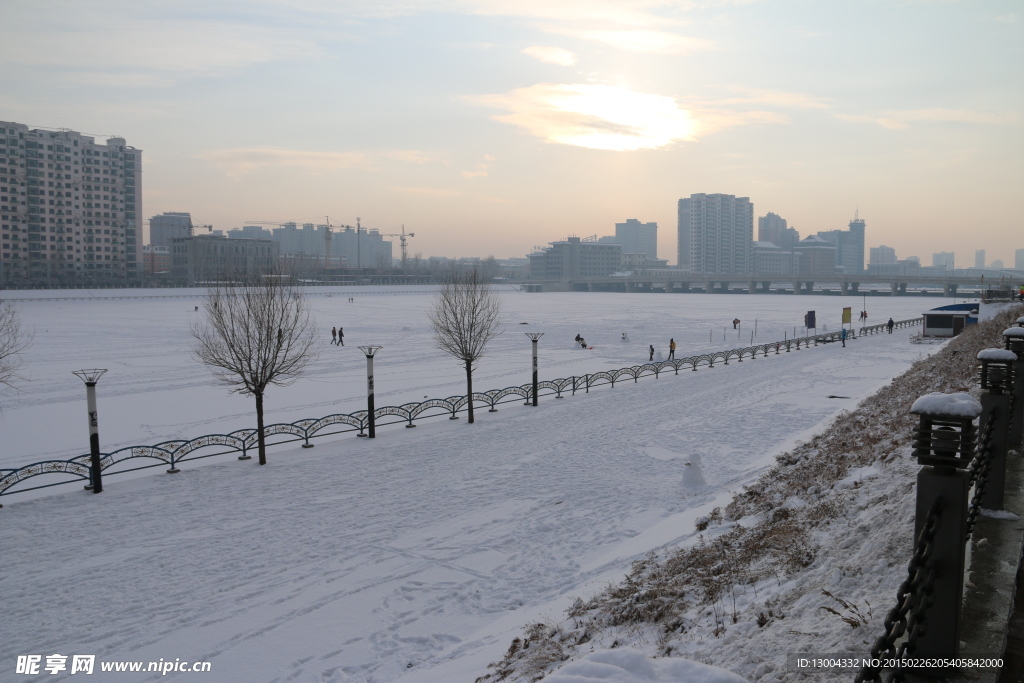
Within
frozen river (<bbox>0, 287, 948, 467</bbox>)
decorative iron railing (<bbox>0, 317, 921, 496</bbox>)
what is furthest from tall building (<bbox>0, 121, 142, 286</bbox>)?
decorative iron railing (<bbox>0, 317, 921, 496</bbox>)

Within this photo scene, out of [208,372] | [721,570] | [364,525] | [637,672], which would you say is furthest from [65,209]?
[637,672]

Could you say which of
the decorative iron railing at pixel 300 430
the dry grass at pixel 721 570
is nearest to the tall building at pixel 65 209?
the decorative iron railing at pixel 300 430

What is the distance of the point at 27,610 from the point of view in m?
9.39

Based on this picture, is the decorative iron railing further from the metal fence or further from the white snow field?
the metal fence

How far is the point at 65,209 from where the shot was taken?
15062 centimetres

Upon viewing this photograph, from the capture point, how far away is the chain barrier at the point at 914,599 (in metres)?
3.19

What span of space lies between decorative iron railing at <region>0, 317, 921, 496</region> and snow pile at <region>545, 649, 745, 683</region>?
549 inches

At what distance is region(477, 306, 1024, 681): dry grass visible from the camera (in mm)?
6429

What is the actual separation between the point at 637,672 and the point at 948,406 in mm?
2730

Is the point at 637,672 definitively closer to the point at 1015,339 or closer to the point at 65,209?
the point at 1015,339

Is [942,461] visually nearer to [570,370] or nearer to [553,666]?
[553,666]

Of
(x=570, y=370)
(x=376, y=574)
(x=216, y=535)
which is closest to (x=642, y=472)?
(x=376, y=574)

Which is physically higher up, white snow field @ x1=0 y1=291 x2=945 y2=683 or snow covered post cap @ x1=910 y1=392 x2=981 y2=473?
snow covered post cap @ x1=910 y1=392 x2=981 y2=473

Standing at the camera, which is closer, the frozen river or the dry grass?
the dry grass
